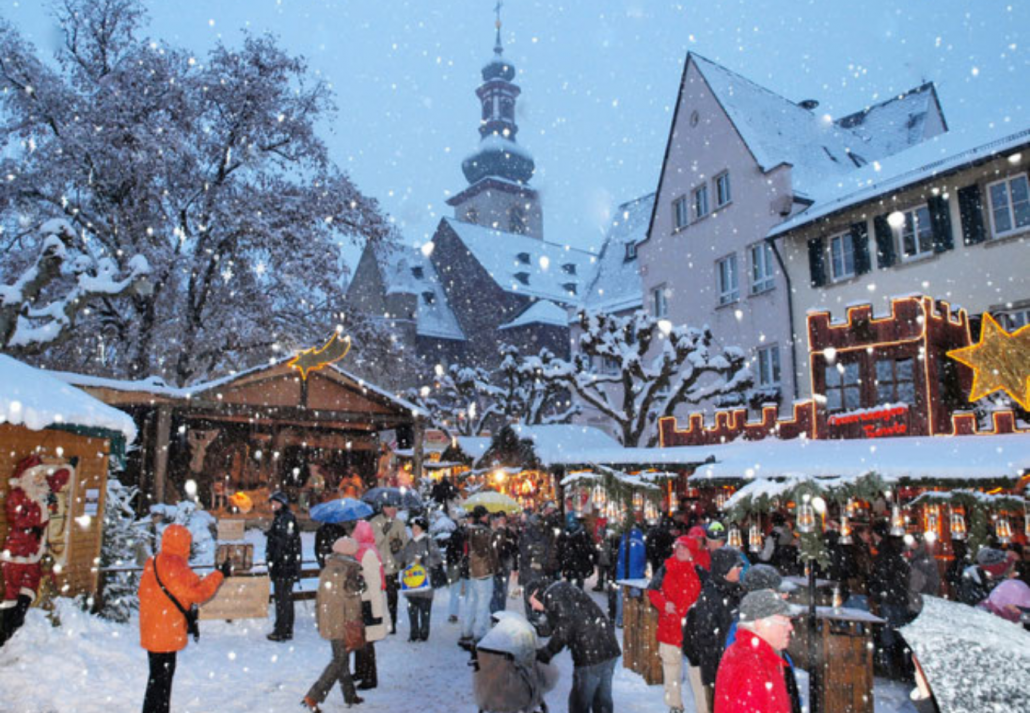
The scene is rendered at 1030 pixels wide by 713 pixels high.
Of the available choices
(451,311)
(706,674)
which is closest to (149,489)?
(706,674)

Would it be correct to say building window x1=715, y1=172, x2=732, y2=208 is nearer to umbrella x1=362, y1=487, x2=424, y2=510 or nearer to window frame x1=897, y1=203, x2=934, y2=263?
window frame x1=897, y1=203, x2=934, y2=263

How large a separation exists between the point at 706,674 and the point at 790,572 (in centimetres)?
834

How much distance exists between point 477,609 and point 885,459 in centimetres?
746

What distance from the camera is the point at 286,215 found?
2136cm

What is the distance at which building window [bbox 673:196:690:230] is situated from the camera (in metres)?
25.9

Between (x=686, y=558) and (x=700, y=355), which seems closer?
(x=686, y=558)

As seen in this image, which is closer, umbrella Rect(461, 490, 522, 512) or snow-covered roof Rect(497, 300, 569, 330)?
umbrella Rect(461, 490, 522, 512)

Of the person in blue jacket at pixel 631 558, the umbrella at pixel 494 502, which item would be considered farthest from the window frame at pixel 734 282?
the person in blue jacket at pixel 631 558

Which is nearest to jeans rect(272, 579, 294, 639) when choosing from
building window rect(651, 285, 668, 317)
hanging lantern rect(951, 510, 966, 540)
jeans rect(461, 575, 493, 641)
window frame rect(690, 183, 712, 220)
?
jeans rect(461, 575, 493, 641)

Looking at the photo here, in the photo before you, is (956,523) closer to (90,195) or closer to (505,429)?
(505,429)

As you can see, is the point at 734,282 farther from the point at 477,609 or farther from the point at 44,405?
the point at 44,405

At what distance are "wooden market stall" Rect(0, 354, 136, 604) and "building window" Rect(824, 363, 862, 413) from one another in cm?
1354

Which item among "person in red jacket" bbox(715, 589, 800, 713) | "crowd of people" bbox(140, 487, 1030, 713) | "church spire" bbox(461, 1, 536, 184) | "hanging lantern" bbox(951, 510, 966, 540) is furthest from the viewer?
"church spire" bbox(461, 1, 536, 184)

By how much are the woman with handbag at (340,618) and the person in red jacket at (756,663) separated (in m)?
4.08
